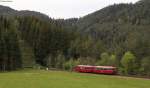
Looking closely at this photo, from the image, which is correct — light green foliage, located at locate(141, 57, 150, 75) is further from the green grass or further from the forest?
the green grass

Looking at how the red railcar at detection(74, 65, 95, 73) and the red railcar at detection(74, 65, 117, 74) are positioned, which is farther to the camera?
the red railcar at detection(74, 65, 95, 73)

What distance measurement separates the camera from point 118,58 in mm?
98625

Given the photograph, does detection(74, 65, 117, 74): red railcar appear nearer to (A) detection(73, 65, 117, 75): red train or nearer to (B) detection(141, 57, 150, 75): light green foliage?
(A) detection(73, 65, 117, 75): red train

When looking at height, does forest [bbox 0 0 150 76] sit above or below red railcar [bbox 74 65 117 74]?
above

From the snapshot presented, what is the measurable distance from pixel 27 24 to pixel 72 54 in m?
33.8

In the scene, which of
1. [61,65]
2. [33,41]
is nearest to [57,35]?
[33,41]

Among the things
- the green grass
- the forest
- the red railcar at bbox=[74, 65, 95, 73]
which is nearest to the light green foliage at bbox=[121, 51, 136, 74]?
the forest

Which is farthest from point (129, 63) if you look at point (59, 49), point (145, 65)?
point (59, 49)

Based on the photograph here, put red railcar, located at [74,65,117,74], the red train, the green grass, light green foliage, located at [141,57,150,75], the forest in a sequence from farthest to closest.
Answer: the forest
light green foliage, located at [141,57,150,75]
red railcar, located at [74,65,117,74]
the red train
the green grass

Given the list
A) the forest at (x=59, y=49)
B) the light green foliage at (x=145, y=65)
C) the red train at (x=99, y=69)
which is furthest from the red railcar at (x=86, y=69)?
the light green foliage at (x=145, y=65)

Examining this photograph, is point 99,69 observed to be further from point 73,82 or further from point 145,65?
point 73,82

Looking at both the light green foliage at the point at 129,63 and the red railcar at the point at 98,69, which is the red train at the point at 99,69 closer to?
the red railcar at the point at 98,69

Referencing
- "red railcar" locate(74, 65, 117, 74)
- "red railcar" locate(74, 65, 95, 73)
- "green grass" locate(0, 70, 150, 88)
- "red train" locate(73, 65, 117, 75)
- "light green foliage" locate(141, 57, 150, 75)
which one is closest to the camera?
"green grass" locate(0, 70, 150, 88)

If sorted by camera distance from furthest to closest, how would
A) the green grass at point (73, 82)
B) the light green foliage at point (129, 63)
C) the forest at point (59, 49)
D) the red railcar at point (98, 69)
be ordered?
the forest at point (59, 49) < the light green foliage at point (129, 63) < the red railcar at point (98, 69) < the green grass at point (73, 82)
